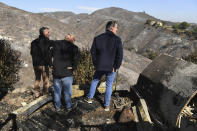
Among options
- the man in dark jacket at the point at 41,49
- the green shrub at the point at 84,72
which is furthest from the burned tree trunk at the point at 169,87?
the green shrub at the point at 84,72

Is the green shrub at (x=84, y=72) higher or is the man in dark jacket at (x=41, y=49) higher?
the man in dark jacket at (x=41, y=49)

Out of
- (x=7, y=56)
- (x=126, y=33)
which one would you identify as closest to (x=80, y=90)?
(x=7, y=56)

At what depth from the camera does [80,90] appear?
17.1 feet

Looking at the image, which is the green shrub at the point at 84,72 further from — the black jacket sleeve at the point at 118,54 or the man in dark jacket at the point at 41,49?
the black jacket sleeve at the point at 118,54

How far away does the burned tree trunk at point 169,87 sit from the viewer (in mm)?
3475

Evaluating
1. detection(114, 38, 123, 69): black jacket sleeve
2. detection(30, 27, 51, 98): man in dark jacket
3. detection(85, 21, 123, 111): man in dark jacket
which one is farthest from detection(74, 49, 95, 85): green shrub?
detection(114, 38, 123, 69): black jacket sleeve

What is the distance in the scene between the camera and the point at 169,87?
12.5ft

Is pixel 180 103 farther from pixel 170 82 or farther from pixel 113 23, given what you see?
pixel 113 23

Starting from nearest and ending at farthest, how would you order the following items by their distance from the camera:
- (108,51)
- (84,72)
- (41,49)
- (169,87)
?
(169,87) < (108,51) < (41,49) < (84,72)

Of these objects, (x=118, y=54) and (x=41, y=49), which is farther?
(x=41, y=49)

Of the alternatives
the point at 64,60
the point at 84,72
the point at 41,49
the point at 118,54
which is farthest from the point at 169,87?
the point at 84,72

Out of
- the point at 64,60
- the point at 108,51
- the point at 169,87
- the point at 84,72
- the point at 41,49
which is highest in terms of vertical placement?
the point at 108,51

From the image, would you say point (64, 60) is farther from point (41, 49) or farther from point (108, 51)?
point (41, 49)

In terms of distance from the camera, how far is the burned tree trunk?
11.4ft
